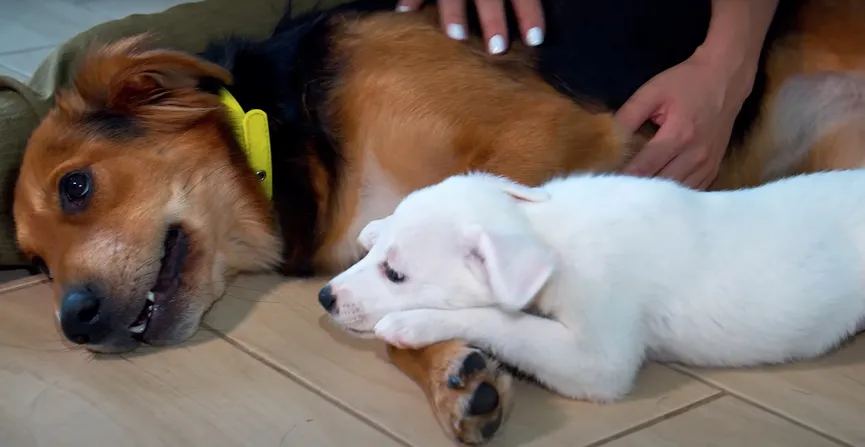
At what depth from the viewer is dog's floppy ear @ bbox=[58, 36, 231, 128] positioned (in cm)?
191

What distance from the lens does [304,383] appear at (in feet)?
5.18

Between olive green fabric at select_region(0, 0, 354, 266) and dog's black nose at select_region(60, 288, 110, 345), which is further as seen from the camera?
olive green fabric at select_region(0, 0, 354, 266)

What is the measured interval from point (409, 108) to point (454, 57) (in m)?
0.18

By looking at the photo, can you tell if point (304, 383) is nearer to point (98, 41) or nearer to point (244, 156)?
point (244, 156)

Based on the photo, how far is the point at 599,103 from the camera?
205cm

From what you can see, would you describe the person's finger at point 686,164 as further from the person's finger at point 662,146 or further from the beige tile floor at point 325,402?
the beige tile floor at point 325,402

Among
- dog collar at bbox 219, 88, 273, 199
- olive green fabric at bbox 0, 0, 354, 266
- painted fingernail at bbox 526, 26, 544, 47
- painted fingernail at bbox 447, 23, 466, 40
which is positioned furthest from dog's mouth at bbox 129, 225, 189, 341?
painted fingernail at bbox 526, 26, 544, 47

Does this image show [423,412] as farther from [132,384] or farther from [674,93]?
[674,93]

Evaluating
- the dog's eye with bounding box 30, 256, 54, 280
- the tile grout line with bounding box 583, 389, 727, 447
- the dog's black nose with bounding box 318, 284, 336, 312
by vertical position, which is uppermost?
the dog's black nose with bounding box 318, 284, 336, 312

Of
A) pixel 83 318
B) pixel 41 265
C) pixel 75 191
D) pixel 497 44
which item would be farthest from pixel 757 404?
pixel 41 265

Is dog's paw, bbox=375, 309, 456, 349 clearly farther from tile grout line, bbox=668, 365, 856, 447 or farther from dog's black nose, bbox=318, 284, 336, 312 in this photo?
tile grout line, bbox=668, 365, 856, 447

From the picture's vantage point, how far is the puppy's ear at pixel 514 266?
1.31 metres

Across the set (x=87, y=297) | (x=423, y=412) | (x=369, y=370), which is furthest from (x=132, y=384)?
(x=423, y=412)

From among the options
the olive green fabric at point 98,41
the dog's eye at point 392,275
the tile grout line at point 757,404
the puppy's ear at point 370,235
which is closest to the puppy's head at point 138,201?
the olive green fabric at point 98,41
